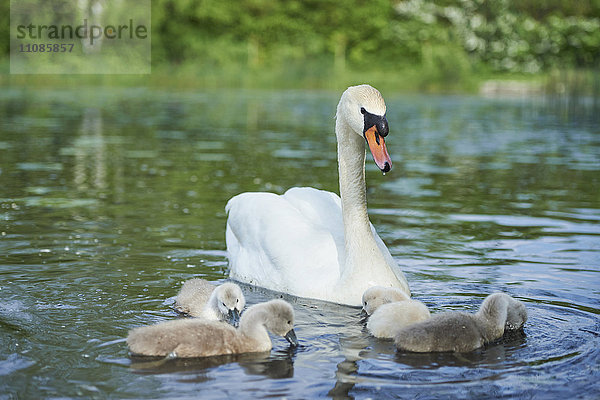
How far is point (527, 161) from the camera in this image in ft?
51.6

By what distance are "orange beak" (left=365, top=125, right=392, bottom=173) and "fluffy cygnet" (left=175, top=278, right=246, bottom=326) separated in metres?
1.17

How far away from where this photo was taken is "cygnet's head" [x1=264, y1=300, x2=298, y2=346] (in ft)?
17.3

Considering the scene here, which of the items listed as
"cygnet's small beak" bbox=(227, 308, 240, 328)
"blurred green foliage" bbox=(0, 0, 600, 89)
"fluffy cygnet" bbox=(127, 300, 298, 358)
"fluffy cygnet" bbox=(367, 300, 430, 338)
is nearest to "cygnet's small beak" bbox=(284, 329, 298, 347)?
"fluffy cygnet" bbox=(127, 300, 298, 358)

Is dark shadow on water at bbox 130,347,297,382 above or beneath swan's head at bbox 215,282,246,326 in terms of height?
beneath

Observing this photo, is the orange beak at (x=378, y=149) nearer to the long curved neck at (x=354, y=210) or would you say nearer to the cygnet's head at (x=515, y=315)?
the long curved neck at (x=354, y=210)

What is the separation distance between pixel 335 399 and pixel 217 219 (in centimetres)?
553

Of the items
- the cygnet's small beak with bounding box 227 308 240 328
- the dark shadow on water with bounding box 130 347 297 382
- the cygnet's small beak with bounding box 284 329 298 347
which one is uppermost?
the cygnet's small beak with bounding box 227 308 240 328

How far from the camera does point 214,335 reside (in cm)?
512

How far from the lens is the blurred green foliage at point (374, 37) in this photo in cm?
4434

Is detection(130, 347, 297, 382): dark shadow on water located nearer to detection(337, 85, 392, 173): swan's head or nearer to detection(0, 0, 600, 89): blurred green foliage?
detection(337, 85, 392, 173): swan's head

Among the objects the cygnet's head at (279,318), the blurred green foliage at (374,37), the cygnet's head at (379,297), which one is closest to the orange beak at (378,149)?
the cygnet's head at (379,297)

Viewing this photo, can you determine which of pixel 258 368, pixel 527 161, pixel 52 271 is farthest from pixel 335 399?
pixel 527 161

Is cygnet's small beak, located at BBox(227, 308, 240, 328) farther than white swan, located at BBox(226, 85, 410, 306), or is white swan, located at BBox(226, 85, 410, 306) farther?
white swan, located at BBox(226, 85, 410, 306)

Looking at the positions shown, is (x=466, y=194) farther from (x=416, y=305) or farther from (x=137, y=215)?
(x=416, y=305)
